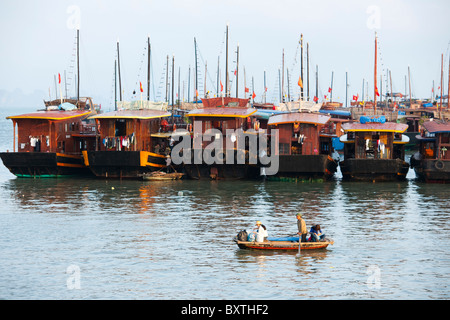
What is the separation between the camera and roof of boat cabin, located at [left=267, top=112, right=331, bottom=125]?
53.0m

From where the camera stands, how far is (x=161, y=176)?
5450cm

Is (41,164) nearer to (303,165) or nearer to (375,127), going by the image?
(303,165)

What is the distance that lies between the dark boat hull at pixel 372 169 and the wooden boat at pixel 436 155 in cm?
209

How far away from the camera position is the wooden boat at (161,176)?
54.2 m

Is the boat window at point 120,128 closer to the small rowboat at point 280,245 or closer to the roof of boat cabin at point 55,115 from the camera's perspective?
the roof of boat cabin at point 55,115

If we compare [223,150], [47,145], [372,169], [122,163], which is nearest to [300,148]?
[372,169]

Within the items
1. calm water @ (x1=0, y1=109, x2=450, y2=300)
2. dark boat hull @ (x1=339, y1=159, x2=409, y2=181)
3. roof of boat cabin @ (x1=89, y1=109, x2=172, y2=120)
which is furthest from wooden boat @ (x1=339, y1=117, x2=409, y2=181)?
roof of boat cabin @ (x1=89, y1=109, x2=172, y2=120)

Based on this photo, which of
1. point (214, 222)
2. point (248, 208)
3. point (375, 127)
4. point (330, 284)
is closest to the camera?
point (330, 284)

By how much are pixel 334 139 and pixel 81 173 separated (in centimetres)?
2238

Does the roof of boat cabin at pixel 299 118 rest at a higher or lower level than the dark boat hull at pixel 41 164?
higher

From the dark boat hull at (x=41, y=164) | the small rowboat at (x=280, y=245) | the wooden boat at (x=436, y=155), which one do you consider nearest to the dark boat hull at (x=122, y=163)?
the dark boat hull at (x=41, y=164)
